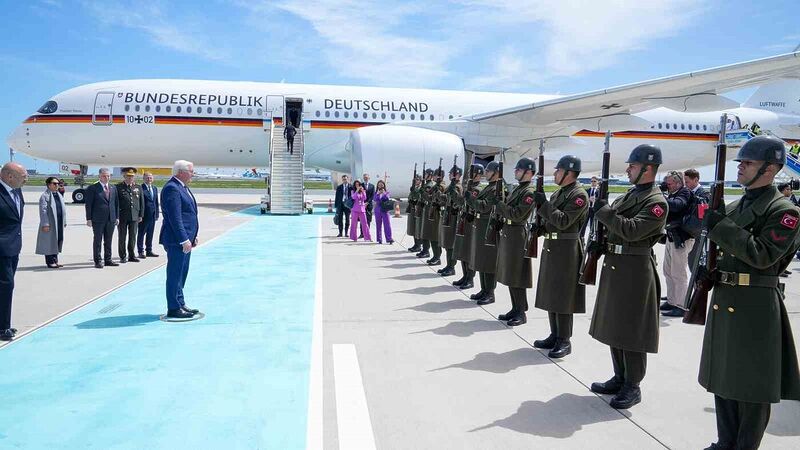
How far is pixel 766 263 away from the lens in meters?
2.77

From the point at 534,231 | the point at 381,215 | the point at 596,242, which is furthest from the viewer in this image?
the point at 381,215

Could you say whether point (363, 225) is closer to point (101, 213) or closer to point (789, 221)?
point (101, 213)

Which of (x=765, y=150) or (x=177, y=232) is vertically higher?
(x=765, y=150)

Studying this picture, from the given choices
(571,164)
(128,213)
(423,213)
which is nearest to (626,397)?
(571,164)

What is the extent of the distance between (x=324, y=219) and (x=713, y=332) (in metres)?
15.4

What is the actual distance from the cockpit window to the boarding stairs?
7026 mm

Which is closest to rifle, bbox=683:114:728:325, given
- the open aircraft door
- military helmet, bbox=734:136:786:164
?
military helmet, bbox=734:136:786:164

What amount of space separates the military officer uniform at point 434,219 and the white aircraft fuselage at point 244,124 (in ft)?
23.0

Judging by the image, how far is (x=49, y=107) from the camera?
18.2 meters

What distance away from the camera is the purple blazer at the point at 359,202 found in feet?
42.2

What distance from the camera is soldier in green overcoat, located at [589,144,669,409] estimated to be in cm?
375

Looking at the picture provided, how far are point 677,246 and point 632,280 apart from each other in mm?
3507

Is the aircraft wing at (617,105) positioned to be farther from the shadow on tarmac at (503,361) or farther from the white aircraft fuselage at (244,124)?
the shadow on tarmac at (503,361)

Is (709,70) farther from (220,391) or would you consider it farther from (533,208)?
(220,391)
